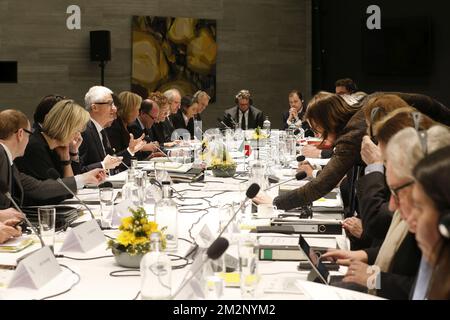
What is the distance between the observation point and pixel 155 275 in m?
2.24

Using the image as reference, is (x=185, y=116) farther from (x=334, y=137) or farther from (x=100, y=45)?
(x=334, y=137)

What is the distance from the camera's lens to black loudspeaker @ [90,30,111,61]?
10516mm

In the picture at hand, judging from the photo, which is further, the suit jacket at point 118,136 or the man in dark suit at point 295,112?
the man in dark suit at point 295,112

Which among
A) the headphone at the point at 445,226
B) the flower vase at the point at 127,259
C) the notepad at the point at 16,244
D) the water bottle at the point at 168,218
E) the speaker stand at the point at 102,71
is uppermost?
the speaker stand at the point at 102,71

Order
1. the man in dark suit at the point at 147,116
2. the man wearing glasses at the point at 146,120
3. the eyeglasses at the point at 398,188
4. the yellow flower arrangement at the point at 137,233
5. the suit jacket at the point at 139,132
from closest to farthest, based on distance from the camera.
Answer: the eyeglasses at the point at 398,188
the yellow flower arrangement at the point at 137,233
the suit jacket at the point at 139,132
the man wearing glasses at the point at 146,120
the man in dark suit at the point at 147,116

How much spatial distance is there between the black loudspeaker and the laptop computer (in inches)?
332

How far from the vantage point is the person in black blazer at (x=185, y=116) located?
936 centimetres

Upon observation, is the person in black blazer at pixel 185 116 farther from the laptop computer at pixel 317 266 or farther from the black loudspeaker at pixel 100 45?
the laptop computer at pixel 317 266

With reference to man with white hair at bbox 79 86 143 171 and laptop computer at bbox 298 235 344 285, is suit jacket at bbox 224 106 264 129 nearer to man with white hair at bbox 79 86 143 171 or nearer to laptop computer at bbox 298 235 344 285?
man with white hair at bbox 79 86 143 171

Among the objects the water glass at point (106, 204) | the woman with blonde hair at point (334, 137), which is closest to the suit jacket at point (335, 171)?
the woman with blonde hair at point (334, 137)

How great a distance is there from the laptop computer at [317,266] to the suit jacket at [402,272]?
19 centimetres

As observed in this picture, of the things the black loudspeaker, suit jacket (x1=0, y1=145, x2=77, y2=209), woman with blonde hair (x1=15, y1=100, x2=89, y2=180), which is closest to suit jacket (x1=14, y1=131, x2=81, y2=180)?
woman with blonde hair (x1=15, y1=100, x2=89, y2=180)

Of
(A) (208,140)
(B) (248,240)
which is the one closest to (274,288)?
(B) (248,240)
